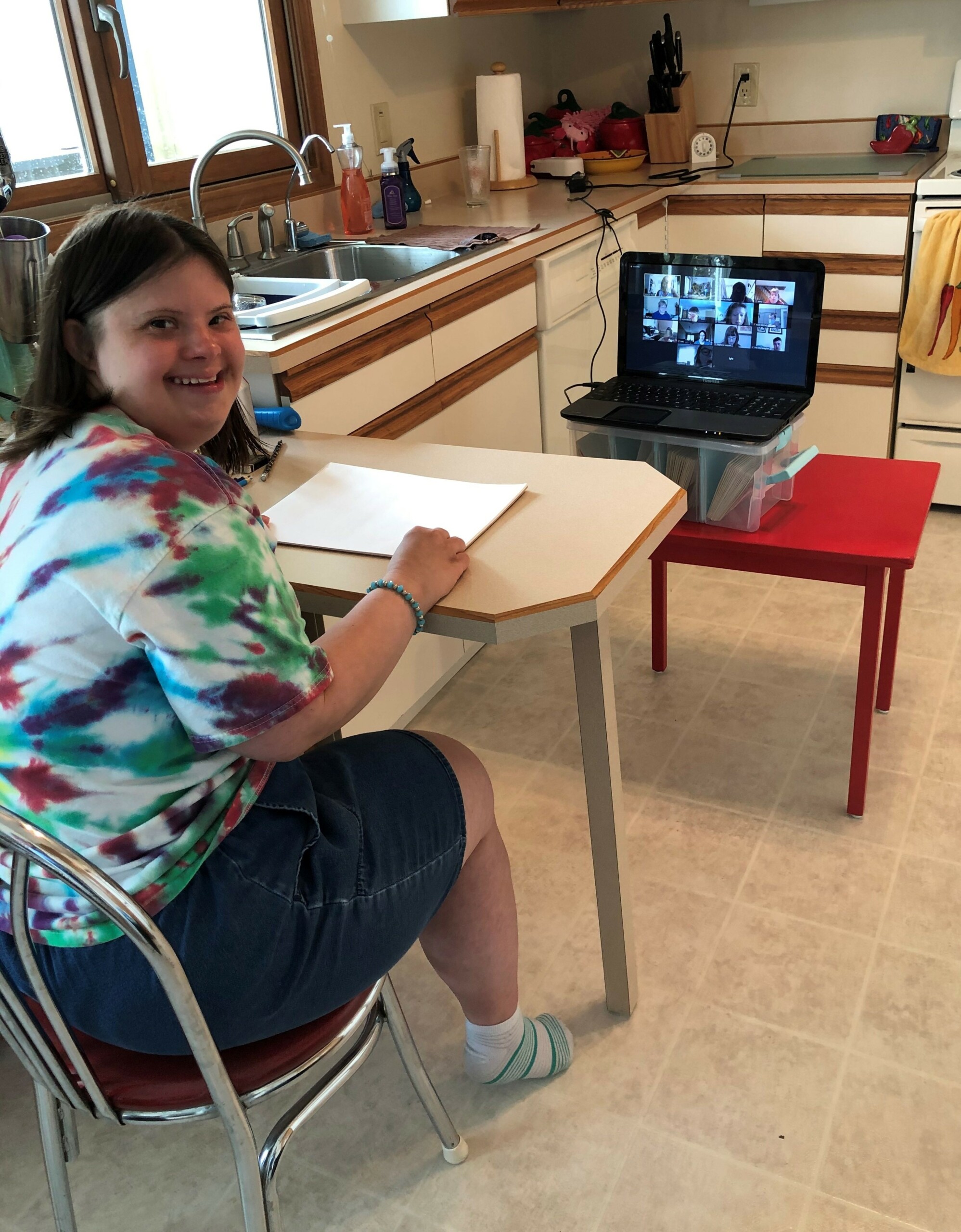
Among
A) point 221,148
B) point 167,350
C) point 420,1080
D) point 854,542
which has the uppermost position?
point 221,148

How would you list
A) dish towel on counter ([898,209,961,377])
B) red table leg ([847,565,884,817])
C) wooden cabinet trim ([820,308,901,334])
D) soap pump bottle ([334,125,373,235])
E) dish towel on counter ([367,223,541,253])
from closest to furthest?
red table leg ([847,565,884,817])
dish towel on counter ([367,223,541,253])
soap pump bottle ([334,125,373,235])
dish towel on counter ([898,209,961,377])
wooden cabinet trim ([820,308,901,334])

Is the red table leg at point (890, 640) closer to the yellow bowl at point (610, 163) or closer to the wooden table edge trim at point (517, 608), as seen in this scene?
the wooden table edge trim at point (517, 608)

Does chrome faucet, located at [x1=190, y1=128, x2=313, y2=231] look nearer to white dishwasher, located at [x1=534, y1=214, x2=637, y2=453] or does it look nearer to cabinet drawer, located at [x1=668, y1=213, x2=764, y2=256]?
white dishwasher, located at [x1=534, y1=214, x2=637, y2=453]

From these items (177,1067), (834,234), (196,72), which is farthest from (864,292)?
(177,1067)

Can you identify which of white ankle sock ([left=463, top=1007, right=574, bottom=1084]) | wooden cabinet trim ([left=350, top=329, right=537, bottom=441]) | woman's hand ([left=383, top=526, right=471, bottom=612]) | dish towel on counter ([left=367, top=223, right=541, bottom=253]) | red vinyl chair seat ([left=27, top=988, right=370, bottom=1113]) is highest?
dish towel on counter ([left=367, top=223, right=541, bottom=253])

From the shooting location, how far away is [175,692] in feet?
2.79

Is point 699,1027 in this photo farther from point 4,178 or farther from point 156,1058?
point 4,178

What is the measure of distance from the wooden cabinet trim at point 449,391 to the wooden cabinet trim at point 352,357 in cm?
11

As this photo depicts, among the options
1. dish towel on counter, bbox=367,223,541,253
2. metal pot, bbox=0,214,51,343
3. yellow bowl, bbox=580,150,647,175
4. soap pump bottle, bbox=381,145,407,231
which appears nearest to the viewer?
metal pot, bbox=0,214,51,343

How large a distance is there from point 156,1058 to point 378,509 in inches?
26.6

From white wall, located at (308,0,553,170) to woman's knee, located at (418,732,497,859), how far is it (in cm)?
210

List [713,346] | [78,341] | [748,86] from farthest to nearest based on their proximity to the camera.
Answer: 1. [748,86]
2. [713,346]
3. [78,341]

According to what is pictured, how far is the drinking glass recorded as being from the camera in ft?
9.52

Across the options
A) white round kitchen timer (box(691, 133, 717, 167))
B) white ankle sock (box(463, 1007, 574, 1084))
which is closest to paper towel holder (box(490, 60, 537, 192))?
white round kitchen timer (box(691, 133, 717, 167))
